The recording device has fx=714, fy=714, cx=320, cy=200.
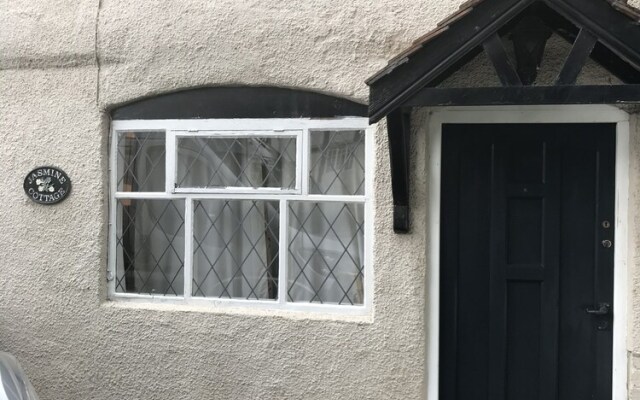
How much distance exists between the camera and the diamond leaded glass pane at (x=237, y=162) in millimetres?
4883

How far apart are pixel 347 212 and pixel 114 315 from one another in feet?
5.90

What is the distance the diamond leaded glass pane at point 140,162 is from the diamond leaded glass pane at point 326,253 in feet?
3.39

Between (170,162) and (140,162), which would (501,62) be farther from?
(140,162)

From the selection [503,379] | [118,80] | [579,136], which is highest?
[118,80]

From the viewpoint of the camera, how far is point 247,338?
479 cm

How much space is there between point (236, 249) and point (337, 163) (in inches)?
37.0

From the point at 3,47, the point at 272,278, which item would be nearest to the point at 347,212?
the point at 272,278

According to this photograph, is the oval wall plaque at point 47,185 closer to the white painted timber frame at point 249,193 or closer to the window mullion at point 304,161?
the white painted timber frame at point 249,193

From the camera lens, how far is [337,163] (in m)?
4.79

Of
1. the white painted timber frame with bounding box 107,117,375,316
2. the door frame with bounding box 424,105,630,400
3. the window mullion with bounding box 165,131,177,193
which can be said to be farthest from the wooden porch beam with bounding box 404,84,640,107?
the window mullion with bounding box 165,131,177,193

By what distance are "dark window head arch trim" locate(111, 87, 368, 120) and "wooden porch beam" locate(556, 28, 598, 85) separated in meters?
1.46

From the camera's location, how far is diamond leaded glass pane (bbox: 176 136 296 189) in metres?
4.88

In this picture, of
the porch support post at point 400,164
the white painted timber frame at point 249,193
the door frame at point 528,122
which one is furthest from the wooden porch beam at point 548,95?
the white painted timber frame at point 249,193

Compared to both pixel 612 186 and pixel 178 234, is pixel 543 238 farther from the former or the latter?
pixel 178 234
